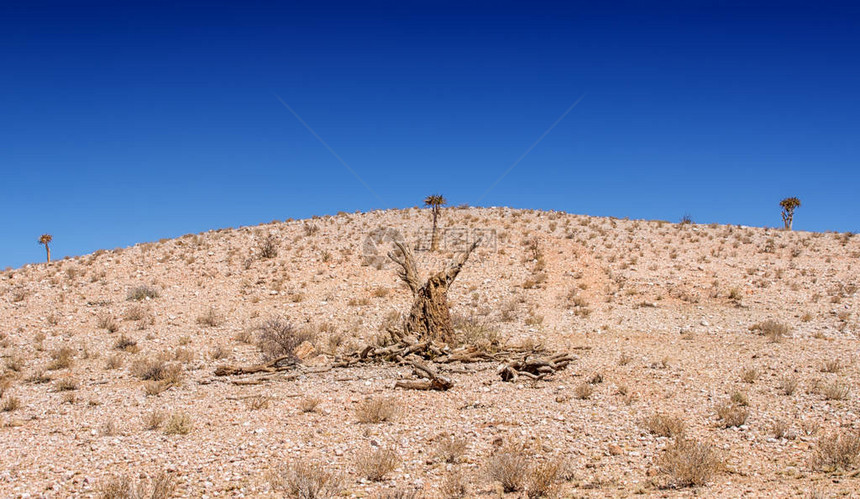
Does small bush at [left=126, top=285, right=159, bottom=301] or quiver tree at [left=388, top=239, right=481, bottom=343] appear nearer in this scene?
quiver tree at [left=388, top=239, right=481, bottom=343]

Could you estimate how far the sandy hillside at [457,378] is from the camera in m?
6.11

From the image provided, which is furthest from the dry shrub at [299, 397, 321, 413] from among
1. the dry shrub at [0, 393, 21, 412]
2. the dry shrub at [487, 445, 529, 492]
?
the dry shrub at [0, 393, 21, 412]

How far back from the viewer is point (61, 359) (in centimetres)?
1315

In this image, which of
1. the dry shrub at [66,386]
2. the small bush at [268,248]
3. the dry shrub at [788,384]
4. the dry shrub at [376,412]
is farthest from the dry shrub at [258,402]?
the small bush at [268,248]

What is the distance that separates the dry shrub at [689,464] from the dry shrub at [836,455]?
1.00m

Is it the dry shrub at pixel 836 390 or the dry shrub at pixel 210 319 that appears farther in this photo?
the dry shrub at pixel 210 319

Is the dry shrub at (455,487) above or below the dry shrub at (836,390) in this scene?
below

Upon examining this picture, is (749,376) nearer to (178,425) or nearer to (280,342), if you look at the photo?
(178,425)

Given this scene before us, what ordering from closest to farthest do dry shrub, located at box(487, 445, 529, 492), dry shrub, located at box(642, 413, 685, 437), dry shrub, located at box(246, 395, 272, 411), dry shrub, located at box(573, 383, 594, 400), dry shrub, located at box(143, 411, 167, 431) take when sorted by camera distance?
1. dry shrub, located at box(487, 445, 529, 492)
2. dry shrub, located at box(642, 413, 685, 437)
3. dry shrub, located at box(143, 411, 167, 431)
4. dry shrub, located at box(246, 395, 272, 411)
5. dry shrub, located at box(573, 383, 594, 400)

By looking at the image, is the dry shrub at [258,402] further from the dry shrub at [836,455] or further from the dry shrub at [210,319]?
the dry shrub at [210,319]

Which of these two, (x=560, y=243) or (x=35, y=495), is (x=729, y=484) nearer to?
(x=35, y=495)

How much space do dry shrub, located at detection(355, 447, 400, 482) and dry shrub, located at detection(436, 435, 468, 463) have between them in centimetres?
56

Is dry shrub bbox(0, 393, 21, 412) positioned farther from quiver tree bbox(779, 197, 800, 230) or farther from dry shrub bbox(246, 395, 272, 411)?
quiver tree bbox(779, 197, 800, 230)

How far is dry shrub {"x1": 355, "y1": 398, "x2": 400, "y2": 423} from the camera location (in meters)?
8.14
